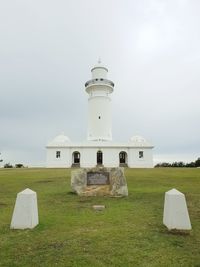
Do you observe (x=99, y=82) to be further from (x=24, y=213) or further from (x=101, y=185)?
(x=24, y=213)

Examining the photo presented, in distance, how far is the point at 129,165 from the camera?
4088cm

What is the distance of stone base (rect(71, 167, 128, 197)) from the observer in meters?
11.4

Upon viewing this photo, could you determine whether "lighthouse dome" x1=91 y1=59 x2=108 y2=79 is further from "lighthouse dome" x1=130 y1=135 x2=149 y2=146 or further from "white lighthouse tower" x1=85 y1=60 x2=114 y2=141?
"lighthouse dome" x1=130 y1=135 x2=149 y2=146

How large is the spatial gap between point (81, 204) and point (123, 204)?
1448 millimetres

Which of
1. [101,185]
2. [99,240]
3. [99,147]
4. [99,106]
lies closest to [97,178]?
[101,185]

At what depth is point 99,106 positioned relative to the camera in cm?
4347

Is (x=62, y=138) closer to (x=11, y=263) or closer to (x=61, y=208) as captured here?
(x=61, y=208)

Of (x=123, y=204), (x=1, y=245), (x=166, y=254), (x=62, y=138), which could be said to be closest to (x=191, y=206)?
(x=123, y=204)

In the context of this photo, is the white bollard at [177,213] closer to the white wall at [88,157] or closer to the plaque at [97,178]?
the plaque at [97,178]

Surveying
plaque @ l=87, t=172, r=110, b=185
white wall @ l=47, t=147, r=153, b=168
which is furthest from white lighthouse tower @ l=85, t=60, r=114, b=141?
plaque @ l=87, t=172, r=110, b=185

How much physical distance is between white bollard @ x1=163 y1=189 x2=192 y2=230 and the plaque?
5314 millimetres

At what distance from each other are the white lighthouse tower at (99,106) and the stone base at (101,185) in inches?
1217

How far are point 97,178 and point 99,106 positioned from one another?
32344mm

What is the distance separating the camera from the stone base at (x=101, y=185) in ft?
37.2
